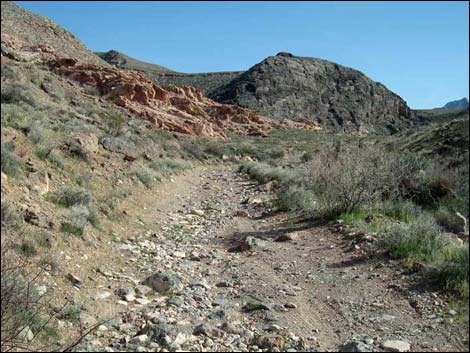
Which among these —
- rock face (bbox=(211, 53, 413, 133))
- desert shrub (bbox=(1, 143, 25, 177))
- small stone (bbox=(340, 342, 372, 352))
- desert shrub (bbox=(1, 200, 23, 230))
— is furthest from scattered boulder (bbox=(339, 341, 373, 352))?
rock face (bbox=(211, 53, 413, 133))

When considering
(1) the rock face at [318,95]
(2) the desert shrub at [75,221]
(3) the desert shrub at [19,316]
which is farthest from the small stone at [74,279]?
(1) the rock face at [318,95]

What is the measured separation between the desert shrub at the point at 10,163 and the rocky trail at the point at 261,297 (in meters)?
2.03

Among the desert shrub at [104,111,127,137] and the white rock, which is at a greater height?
the desert shrub at [104,111,127,137]

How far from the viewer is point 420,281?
221 inches

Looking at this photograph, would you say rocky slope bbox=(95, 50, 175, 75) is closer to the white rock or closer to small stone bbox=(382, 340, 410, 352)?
the white rock

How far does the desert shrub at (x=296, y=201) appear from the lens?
11.1m

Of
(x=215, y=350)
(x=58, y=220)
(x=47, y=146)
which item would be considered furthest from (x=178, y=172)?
(x=215, y=350)

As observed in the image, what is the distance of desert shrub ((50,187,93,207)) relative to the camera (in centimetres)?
791

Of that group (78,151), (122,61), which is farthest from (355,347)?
(122,61)

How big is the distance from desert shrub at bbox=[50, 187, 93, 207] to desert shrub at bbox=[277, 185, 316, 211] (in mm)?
4916

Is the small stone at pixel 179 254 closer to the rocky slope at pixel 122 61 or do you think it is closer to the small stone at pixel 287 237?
the small stone at pixel 287 237

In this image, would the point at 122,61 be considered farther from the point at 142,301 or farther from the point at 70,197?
the point at 142,301

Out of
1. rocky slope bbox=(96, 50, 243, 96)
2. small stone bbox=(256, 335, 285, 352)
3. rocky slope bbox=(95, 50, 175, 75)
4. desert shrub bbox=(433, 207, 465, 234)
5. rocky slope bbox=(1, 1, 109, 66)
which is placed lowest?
small stone bbox=(256, 335, 285, 352)

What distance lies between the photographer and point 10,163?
750 centimetres
